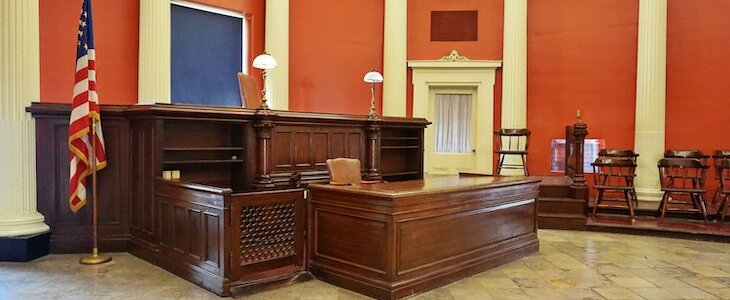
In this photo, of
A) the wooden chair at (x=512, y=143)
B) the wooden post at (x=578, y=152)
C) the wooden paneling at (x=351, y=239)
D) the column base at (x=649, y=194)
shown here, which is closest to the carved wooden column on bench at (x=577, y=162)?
the wooden post at (x=578, y=152)

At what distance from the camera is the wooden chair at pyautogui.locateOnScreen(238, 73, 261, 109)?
6.10 m

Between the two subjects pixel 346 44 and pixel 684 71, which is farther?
pixel 346 44

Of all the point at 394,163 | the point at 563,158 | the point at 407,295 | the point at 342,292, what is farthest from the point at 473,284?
the point at 563,158

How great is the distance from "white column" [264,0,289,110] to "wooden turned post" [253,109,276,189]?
259cm

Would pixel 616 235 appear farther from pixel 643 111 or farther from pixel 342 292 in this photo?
pixel 342 292

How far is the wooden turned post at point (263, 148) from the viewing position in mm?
5641

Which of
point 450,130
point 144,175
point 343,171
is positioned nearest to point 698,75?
point 450,130

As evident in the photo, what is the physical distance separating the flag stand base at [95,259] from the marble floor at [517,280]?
69mm

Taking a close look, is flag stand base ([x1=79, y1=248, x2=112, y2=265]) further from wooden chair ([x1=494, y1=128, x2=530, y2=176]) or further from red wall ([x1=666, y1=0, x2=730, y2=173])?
red wall ([x1=666, y1=0, x2=730, y2=173])

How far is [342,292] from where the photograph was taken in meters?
3.86

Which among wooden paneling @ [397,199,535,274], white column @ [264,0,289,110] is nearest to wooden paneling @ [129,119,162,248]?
wooden paneling @ [397,199,535,274]

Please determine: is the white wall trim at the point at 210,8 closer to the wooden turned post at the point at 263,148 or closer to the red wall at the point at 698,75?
the wooden turned post at the point at 263,148

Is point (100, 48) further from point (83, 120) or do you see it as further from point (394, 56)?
point (394, 56)

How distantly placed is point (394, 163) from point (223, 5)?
3.53 m
